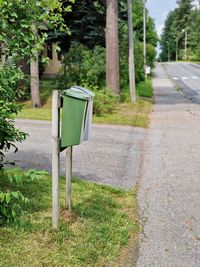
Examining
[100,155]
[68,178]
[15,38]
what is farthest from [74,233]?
[100,155]

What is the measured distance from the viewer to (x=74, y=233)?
13.0 ft

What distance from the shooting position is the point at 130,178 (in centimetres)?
642

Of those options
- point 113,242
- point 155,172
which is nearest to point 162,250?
point 113,242

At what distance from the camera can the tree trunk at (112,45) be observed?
15.1m

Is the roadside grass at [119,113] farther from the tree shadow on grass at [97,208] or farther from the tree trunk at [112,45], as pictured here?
the tree shadow on grass at [97,208]

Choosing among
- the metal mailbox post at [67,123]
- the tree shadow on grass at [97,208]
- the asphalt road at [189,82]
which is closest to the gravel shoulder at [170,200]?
the tree shadow on grass at [97,208]

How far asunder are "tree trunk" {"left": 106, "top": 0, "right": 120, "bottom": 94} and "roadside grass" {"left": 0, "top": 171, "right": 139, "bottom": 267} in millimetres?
10843

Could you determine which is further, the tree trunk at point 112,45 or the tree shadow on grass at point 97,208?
the tree trunk at point 112,45

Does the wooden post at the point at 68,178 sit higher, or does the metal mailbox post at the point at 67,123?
the metal mailbox post at the point at 67,123

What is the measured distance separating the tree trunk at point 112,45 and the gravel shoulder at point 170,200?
551cm

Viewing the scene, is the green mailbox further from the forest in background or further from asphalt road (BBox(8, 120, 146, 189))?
the forest in background

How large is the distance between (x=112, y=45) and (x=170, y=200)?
435 inches

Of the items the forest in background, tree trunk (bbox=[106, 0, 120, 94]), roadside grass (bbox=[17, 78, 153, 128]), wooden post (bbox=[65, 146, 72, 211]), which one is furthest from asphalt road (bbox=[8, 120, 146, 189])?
the forest in background

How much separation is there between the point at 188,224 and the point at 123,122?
25.8ft
